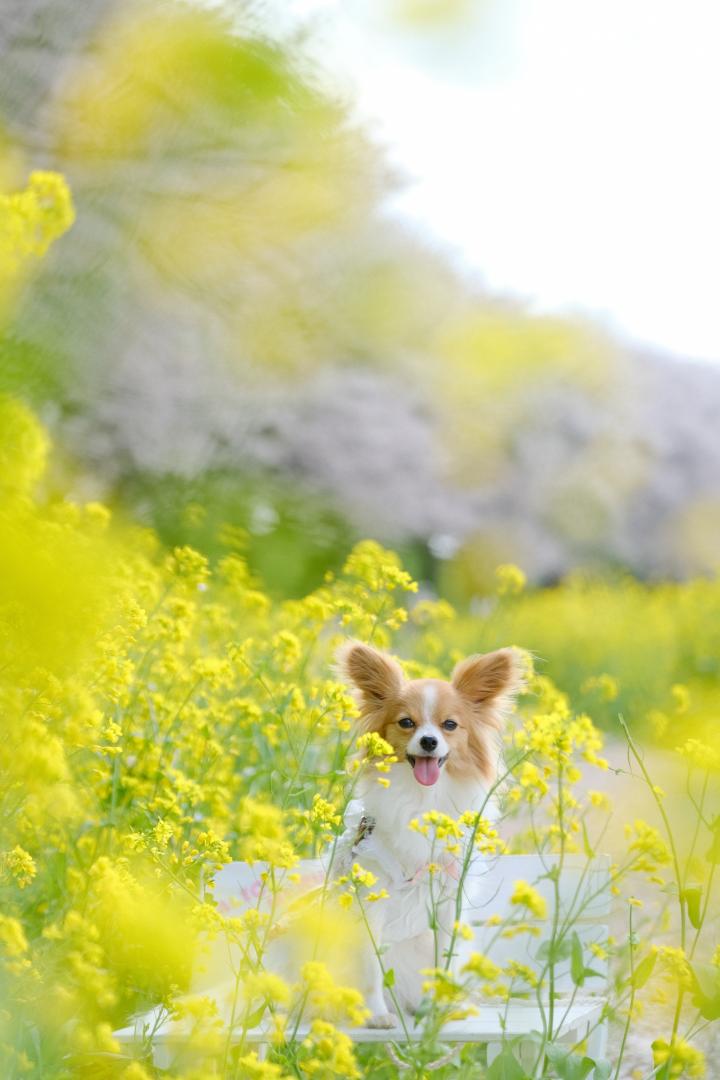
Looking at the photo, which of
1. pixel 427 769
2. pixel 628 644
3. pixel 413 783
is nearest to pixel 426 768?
pixel 427 769

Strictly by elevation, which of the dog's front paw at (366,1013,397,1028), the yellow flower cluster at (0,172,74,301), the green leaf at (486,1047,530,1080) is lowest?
the dog's front paw at (366,1013,397,1028)

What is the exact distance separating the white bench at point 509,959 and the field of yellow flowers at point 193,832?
36mm

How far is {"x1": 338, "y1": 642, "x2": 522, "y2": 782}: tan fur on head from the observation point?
7.76ft

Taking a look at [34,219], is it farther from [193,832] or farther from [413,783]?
[193,832]

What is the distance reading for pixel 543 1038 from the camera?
166 cm

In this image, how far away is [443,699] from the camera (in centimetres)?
238

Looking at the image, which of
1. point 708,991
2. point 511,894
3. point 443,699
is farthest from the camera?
point 511,894

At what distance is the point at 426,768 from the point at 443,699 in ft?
0.46

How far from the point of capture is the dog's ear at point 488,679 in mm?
2418

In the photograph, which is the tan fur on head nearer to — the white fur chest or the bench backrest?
the white fur chest

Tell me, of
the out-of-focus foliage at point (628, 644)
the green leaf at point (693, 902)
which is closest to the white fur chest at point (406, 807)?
the green leaf at point (693, 902)

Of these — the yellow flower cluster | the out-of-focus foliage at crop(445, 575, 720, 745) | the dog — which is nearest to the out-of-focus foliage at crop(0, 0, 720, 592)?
the yellow flower cluster

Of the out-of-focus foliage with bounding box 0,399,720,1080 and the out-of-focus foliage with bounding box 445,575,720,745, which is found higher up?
the out-of-focus foliage with bounding box 445,575,720,745

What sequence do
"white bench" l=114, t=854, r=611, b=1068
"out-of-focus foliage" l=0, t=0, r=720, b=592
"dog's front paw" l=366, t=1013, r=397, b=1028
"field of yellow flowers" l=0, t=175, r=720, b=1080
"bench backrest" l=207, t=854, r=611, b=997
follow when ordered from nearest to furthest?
"out-of-focus foliage" l=0, t=0, r=720, b=592
"field of yellow flowers" l=0, t=175, r=720, b=1080
"white bench" l=114, t=854, r=611, b=1068
"dog's front paw" l=366, t=1013, r=397, b=1028
"bench backrest" l=207, t=854, r=611, b=997
